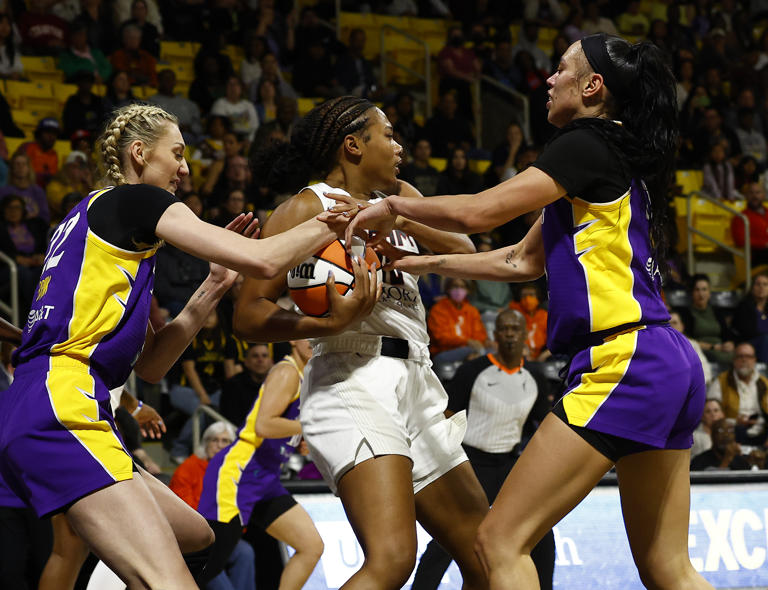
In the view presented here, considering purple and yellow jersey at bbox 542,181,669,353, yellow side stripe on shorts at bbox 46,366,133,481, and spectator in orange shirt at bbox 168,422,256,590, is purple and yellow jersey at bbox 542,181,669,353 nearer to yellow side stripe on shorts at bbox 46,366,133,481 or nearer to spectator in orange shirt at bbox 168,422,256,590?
yellow side stripe on shorts at bbox 46,366,133,481

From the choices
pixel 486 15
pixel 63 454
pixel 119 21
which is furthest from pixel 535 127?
pixel 63 454

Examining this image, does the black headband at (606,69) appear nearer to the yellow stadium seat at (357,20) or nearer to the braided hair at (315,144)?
the braided hair at (315,144)

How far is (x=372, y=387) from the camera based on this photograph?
3.76 meters

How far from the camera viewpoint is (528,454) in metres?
3.25

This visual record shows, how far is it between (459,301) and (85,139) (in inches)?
150

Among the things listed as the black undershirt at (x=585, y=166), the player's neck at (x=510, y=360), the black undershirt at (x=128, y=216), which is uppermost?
the black undershirt at (x=585, y=166)

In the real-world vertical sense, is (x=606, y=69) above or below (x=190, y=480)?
above

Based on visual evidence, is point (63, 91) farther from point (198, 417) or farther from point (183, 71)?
point (198, 417)

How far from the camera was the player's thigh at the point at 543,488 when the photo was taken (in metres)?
3.19

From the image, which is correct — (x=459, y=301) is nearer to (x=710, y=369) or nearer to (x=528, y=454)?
(x=710, y=369)

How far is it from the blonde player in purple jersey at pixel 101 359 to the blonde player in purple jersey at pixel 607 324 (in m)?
0.73

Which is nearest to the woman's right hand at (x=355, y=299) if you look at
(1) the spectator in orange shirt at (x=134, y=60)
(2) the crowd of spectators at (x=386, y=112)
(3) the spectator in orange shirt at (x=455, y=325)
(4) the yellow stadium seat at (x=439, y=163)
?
(2) the crowd of spectators at (x=386, y=112)

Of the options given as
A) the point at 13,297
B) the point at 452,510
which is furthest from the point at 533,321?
the point at 452,510

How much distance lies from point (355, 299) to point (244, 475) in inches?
121
